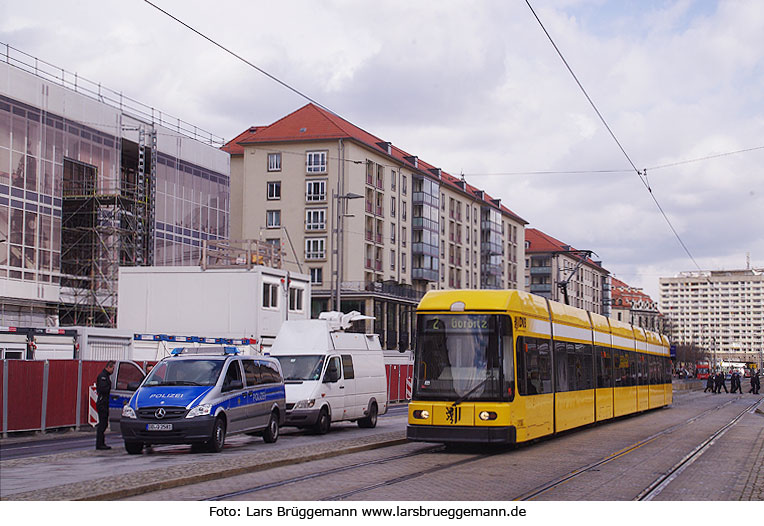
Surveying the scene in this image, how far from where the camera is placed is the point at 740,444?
829 inches

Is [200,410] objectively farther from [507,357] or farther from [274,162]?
[274,162]

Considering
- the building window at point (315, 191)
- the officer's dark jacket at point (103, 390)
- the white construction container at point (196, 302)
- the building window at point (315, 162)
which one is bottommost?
the officer's dark jacket at point (103, 390)

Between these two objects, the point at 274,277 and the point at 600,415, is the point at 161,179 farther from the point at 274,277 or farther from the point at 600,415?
the point at 600,415

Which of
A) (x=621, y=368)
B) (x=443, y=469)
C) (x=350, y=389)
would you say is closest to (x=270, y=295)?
(x=621, y=368)

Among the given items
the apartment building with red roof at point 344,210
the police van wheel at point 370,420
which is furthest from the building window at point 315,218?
the police van wheel at point 370,420

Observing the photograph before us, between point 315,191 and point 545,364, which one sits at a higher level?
point 315,191

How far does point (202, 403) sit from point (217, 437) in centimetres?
73

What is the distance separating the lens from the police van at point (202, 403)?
58.3 feet

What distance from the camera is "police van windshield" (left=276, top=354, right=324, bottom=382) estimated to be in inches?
926

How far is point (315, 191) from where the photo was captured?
255 ft

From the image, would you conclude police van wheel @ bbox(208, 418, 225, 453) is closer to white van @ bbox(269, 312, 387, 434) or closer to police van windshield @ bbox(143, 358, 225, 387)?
police van windshield @ bbox(143, 358, 225, 387)

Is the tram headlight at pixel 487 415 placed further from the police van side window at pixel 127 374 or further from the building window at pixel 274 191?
the building window at pixel 274 191

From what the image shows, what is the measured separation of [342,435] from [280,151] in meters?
57.8

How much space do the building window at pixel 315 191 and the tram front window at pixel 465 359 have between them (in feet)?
195
